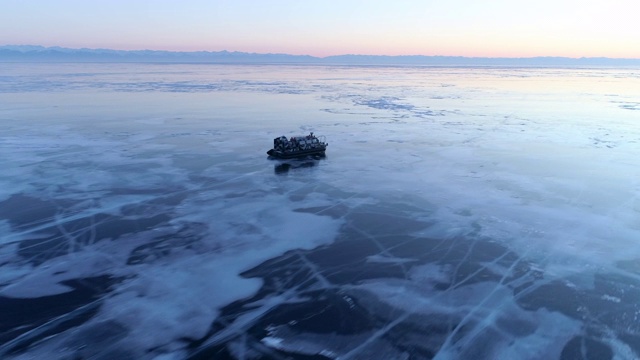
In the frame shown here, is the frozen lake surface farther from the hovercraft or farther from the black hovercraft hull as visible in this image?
the hovercraft

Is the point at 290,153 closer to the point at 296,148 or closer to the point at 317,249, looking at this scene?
the point at 296,148

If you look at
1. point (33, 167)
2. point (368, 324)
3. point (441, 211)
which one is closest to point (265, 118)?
point (33, 167)

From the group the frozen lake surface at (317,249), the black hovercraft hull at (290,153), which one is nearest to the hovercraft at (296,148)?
the black hovercraft hull at (290,153)

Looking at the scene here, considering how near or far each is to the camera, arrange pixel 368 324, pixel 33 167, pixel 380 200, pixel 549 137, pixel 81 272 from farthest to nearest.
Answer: pixel 549 137
pixel 33 167
pixel 380 200
pixel 81 272
pixel 368 324

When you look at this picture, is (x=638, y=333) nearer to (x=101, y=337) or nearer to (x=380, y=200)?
(x=380, y=200)

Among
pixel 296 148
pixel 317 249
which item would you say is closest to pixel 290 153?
pixel 296 148

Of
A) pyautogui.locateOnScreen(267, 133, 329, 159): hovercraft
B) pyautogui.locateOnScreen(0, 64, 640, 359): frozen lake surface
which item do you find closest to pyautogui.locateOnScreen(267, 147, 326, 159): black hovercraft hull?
pyautogui.locateOnScreen(267, 133, 329, 159): hovercraft

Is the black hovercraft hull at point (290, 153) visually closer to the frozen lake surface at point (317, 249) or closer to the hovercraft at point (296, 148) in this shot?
the hovercraft at point (296, 148)
